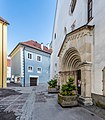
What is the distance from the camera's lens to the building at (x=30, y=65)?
2775cm

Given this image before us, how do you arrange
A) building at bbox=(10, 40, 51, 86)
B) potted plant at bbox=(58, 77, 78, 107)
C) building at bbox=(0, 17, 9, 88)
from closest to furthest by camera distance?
potted plant at bbox=(58, 77, 78, 107) → building at bbox=(0, 17, 9, 88) → building at bbox=(10, 40, 51, 86)

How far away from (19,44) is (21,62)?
3.46 m

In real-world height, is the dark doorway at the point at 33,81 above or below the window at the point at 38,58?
below

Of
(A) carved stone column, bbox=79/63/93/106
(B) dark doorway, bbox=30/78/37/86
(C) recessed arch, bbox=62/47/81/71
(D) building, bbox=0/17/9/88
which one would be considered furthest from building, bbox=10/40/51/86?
(A) carved stone column, bbox=79/63/93/106

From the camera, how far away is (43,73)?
3294 cm

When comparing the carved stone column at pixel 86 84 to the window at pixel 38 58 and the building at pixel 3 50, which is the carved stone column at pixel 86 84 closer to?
the building at pixel 3 50

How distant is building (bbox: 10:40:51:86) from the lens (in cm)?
2775

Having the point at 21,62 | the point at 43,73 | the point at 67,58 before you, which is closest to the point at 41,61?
the point at 43,73

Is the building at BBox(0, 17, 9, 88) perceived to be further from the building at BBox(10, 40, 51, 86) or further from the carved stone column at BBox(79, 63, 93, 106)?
the carved stone column at BBox(79, 63, 93, 106)

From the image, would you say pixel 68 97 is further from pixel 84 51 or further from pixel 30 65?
pixel 30 65

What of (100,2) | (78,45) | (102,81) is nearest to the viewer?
(102,81)

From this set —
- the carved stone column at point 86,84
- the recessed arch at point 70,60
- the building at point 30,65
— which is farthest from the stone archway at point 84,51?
the building at point 30,65

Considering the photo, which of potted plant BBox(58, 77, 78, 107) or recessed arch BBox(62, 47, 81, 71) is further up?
recessed arch BBox(62, 47, 81, 71)

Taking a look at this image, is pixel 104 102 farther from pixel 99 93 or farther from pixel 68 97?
pixel 68 97
